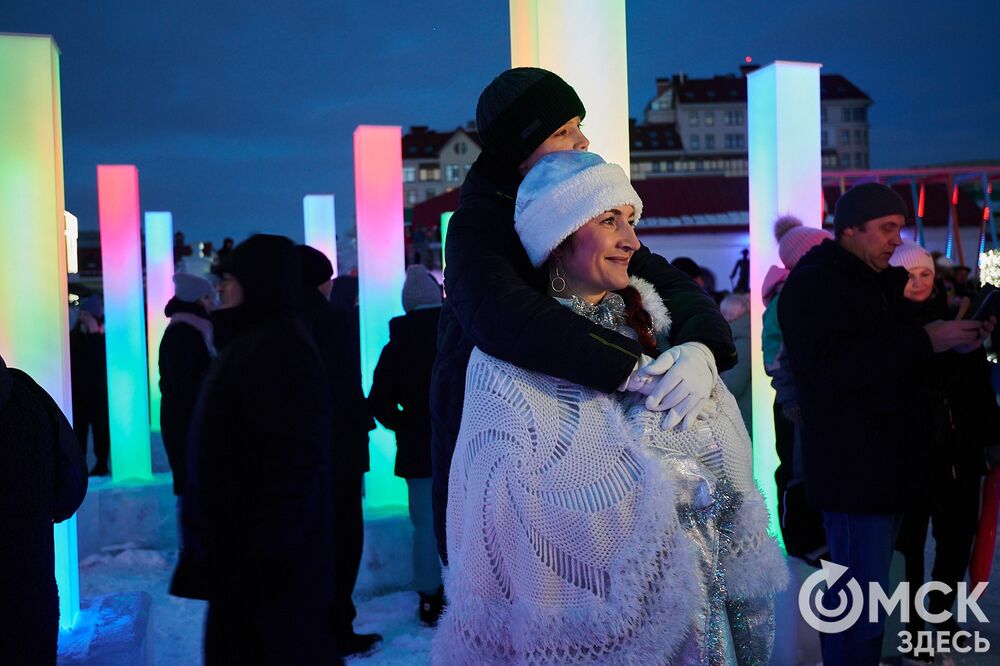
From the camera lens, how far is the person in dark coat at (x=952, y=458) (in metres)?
4.06

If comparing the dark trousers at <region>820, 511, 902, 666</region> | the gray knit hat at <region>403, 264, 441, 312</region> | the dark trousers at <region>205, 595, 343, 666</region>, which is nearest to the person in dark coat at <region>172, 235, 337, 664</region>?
the dark trousers at <region>205, 595, 343, 666</region>

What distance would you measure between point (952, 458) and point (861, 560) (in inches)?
32.2

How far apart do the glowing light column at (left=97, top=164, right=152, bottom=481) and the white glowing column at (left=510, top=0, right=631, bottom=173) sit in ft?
20.0

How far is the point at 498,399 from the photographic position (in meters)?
1.95

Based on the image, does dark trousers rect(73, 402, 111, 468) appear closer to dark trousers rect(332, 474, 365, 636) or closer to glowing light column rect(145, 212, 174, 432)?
glowing light column rect(145, 212, 174, 432)

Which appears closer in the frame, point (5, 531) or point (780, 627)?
point (5, 531)

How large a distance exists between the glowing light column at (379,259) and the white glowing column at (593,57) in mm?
3692

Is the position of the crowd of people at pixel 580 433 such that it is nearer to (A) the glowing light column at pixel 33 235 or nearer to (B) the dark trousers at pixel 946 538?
(B) the dark trousers at pixel 946 538

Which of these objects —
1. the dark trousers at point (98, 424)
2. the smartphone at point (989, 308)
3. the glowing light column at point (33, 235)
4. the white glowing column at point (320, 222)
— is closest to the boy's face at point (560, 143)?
the smartphone at point (989, 308)

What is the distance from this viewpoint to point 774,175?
4738mm

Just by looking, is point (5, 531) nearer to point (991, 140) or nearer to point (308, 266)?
point (308, 266)

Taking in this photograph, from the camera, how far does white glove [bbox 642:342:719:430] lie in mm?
1914

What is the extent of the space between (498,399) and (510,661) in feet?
1.74

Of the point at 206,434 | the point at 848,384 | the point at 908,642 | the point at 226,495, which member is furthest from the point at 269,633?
the point at 908,642
